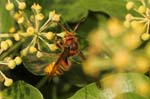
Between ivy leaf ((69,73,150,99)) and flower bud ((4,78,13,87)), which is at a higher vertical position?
flower bud ((4,78,13,87))

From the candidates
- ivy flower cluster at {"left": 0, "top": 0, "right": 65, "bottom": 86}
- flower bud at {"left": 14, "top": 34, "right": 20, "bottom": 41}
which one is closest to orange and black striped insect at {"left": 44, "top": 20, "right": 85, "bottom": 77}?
ivy flower cluster at {"left": 0, "top": 0, "right": 65, "bottom": 86}

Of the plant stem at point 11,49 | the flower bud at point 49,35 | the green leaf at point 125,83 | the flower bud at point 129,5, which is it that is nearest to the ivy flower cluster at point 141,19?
the flower bud at point 129,5

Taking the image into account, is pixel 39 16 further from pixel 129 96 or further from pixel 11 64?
pixel 129 96

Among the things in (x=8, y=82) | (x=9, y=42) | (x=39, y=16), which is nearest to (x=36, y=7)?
(x=39, y=16)

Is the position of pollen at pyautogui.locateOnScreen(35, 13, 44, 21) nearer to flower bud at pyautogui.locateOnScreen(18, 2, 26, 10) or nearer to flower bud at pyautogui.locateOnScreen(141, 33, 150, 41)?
flower bud at pyautogui.locateOnScreen(18, 2, 26, 10)

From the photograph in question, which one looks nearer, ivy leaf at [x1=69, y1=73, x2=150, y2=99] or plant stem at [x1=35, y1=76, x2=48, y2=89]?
ivy leaf at [x1=69, y1=73, x2=150, y2=99]

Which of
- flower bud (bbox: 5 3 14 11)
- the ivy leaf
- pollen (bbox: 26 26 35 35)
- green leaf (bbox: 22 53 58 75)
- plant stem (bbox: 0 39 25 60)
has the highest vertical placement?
Result: flower bud (bbox: 5 3 14 11)

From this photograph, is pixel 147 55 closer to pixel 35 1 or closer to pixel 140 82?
pixel 140 82

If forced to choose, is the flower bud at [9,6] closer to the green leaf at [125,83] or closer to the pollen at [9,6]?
the pollen at [9,6]
